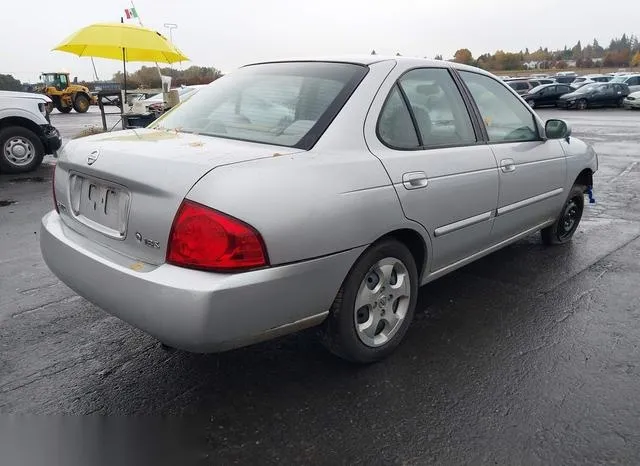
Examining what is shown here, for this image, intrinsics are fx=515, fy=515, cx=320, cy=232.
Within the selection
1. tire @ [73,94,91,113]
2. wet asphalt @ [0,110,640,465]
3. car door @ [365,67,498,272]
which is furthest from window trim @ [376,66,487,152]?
tire @ [73,94,91,113]

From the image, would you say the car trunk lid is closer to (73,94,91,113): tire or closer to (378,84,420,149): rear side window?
(378,84,420,149): rear side window

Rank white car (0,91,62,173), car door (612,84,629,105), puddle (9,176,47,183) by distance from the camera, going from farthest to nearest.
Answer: car door (612,84,629,105) → white car (0,91,62,173) → puddle (9,176,47,183)

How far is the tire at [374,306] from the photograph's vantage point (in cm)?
257

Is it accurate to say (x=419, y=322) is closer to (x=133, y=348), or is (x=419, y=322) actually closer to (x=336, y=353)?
(x=336, y=353)

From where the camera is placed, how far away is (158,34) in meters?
11.3

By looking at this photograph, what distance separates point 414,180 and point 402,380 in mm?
1069

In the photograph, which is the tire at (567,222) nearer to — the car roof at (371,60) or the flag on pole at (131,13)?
the car roof at (371,60)

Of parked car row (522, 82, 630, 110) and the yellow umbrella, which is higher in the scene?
the yellow umbrella

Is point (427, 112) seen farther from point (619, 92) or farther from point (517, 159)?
point (619, 92)

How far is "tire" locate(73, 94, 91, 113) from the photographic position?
100 ft

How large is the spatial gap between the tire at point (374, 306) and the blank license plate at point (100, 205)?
1.10 metres

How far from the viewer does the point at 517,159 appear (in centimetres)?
368

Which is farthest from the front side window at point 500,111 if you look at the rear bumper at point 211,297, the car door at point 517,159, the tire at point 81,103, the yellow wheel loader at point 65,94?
the tire at point 81,103

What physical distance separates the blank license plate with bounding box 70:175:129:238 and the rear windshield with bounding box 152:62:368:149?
0.66m
